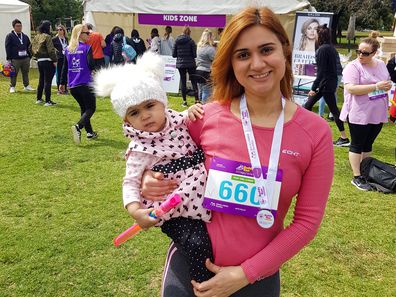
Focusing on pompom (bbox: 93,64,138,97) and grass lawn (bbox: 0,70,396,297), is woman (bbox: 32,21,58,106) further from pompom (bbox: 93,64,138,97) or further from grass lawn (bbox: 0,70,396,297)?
pompom (bbox: 93,64,138,97)

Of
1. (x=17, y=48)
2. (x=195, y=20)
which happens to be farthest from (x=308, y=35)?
(x=17, y=48)

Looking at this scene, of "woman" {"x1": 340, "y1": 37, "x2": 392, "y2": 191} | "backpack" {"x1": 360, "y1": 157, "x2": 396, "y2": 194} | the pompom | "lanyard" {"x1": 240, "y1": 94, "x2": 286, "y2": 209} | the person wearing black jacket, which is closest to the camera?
"lanyard" {"x1": 240, "y1": 94, "x2": 286, "y2": 209}

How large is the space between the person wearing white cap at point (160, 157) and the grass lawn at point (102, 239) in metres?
1.66

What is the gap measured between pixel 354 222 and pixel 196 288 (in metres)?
3.10

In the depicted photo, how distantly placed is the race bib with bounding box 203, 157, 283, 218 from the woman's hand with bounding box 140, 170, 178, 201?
0.15 meters

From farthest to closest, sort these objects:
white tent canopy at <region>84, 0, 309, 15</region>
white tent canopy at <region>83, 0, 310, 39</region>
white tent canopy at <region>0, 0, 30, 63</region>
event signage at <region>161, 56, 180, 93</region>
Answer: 1. white tent canopy at <region>0, 0, 30, 63</region>
2. event signage at <region>161, 56, 180, 93</region>
3. white tent canopy at <region>84, 0, 309, 15</region>
4. white tent canopy at <region>83, 0, 310, 39</region>

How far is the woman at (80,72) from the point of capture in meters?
6.27

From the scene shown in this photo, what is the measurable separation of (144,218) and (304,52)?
895 cm

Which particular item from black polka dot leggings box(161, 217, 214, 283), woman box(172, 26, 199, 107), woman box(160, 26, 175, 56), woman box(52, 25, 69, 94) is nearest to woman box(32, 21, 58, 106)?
woman box(52, 25, 69, 94)

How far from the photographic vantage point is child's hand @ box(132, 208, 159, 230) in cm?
148

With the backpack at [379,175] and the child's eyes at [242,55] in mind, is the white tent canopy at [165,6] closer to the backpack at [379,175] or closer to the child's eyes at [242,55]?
the backpack at [379,175]

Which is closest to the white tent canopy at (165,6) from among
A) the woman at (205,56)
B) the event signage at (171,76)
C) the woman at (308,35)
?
the event signage at (171,76)

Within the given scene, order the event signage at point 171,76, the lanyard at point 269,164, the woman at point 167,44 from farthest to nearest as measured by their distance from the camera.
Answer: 1. the woman at point 167,44
2. the event signage at point 171,76
3. the lanyard at point 269,164

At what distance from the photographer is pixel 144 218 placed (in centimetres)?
149
